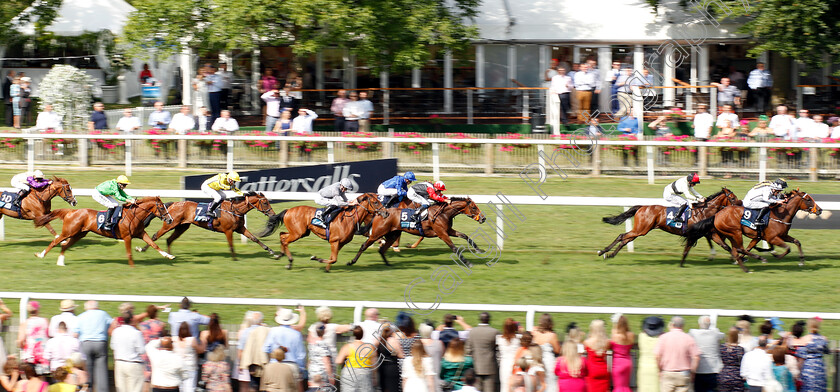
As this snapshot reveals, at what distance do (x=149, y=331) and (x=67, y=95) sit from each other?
36.5 feet

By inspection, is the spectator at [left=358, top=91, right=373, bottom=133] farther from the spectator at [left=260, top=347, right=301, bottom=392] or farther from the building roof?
the spectator at [left=260, top=347, right=301, bottom=392]

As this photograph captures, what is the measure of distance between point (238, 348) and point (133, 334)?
0.80m

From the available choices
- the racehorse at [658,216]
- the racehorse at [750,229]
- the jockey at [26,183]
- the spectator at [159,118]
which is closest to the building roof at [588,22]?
the spectator at [159,118]

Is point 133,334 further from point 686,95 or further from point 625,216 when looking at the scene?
point 686,95

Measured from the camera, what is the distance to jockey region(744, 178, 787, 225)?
39.9ft

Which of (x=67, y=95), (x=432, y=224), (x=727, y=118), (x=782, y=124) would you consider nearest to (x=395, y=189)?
(x=432, y=224)

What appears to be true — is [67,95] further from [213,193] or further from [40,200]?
[213,193]

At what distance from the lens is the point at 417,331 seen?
329 inches

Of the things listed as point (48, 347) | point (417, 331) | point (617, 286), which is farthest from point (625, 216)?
point (48, 347)

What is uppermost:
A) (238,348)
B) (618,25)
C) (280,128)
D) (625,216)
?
(618,25)

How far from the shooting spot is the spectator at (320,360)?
8133 mm

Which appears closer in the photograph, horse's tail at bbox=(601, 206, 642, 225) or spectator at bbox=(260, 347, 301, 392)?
spectator at bbox=(260, 347, 301, 392)

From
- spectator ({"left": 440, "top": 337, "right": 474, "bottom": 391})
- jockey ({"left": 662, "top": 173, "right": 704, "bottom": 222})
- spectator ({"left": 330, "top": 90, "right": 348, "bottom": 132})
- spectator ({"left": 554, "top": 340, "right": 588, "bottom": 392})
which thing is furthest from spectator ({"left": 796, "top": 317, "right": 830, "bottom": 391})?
spectator ({"left": 330, "top": 90, "right": 348, "bottom": 132})

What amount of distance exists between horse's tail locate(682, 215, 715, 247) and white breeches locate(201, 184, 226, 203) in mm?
A: 5215
